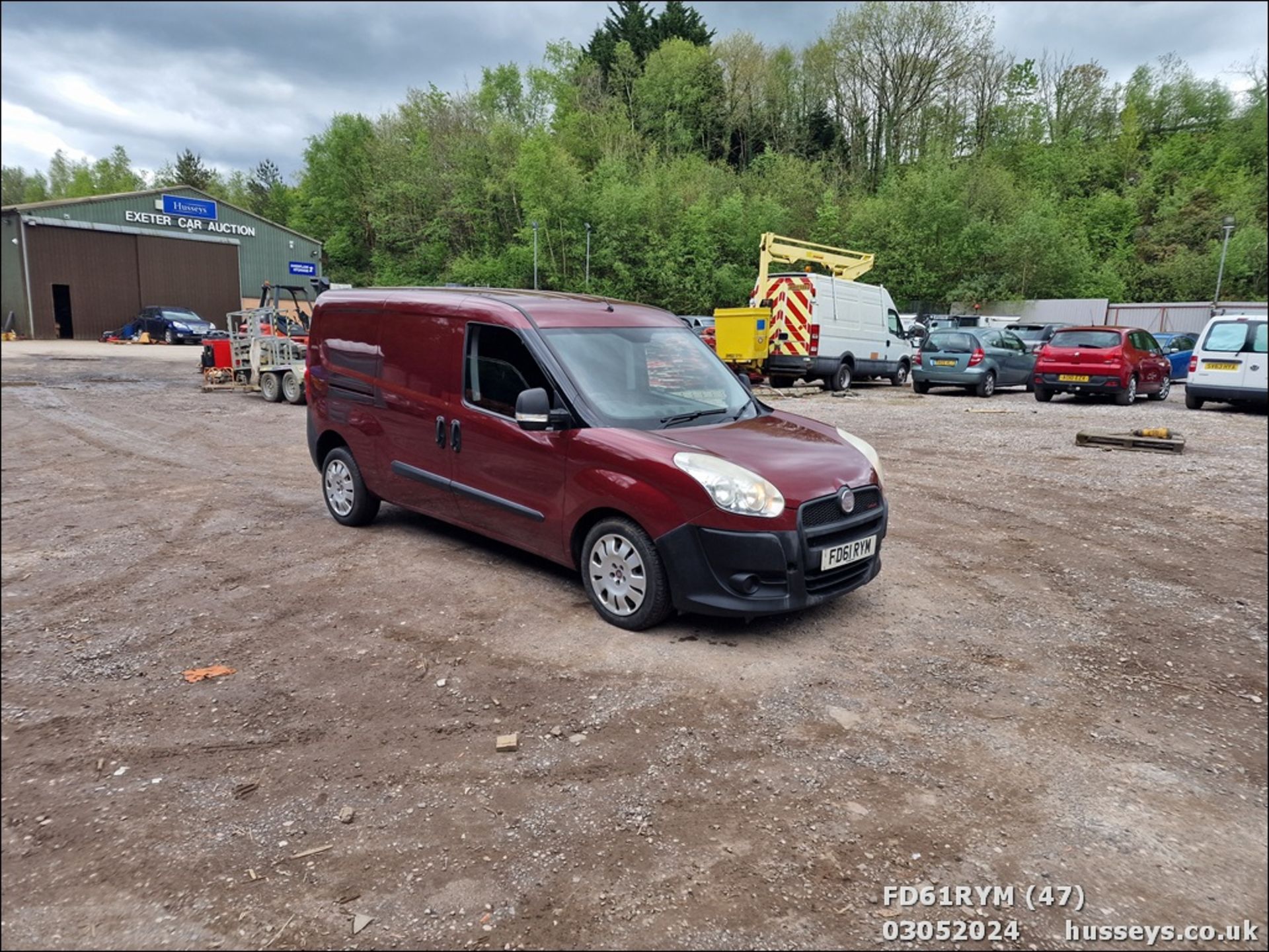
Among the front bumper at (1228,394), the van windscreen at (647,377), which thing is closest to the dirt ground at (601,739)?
the front bumper at (1228,394)

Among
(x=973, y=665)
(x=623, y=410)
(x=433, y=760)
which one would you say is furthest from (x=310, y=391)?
(x=973, y=665)

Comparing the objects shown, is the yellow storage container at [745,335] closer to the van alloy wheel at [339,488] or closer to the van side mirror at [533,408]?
the van alloy wheel at [339,488]

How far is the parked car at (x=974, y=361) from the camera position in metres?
18.0

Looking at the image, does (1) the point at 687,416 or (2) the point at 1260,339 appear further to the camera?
(1) the point at 687,416

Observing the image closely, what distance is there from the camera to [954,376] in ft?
59.5

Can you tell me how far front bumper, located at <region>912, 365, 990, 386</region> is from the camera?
18.0 meters

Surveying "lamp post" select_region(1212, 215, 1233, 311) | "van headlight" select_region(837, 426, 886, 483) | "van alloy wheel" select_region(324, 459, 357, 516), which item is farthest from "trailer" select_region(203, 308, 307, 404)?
"lamp post" select_region(1212, 215, 1233, 311)

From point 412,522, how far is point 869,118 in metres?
30.2

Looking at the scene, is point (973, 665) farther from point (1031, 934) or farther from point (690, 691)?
point (1031, 934)

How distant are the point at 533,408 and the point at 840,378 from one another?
16.0m

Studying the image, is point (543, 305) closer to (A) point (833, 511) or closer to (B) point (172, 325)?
(A) point (833, 511)

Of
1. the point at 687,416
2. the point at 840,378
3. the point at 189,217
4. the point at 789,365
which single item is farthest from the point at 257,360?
the point at 189,217

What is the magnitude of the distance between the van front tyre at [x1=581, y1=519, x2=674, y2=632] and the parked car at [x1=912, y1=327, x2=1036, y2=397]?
15.7 m

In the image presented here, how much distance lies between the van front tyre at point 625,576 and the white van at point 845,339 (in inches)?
589
